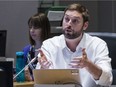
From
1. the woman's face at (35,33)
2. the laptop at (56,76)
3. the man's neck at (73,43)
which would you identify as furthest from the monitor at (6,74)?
the woman's face at (35,33)

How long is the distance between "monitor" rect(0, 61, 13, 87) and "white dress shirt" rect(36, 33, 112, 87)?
23.3 inches

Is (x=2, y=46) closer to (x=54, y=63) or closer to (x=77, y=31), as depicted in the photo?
(x=54, y=63)

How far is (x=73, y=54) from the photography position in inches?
79.0

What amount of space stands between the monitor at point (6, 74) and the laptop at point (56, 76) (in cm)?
28

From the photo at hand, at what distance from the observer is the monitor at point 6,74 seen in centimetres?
127

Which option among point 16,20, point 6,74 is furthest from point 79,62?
point 16,20

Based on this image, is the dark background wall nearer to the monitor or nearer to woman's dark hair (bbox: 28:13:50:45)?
woman's dark hair (bbox: 28:13:50:45)

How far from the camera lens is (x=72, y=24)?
1889 mm

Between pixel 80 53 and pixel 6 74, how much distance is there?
80cm

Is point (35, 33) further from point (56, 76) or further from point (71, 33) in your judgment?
point (56, 76)

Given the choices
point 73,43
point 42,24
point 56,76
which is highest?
point 42,24

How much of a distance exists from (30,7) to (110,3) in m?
1.28

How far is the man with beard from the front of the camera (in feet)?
5.83

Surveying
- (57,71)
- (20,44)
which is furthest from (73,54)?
(20,44)
